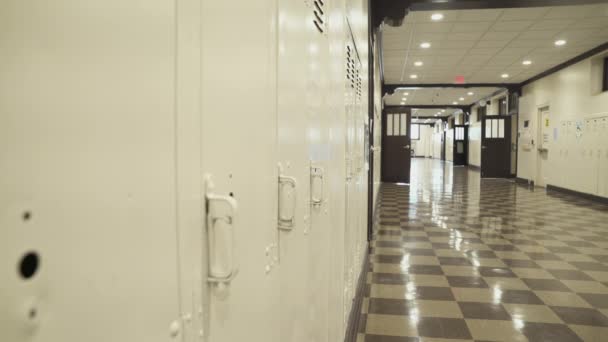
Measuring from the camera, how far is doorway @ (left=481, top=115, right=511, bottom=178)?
13828 millimetres

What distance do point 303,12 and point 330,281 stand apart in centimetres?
110

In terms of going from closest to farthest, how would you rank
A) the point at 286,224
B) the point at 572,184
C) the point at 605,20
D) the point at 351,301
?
the point at 286,224 → the point at 351,301 → the point at 605,20 → the point at 572,184

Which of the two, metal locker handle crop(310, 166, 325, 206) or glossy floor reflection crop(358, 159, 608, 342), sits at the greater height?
metal locker handle crop(310, 166, 325, 206)

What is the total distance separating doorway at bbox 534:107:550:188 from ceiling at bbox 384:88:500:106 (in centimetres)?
315

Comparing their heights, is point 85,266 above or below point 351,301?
above

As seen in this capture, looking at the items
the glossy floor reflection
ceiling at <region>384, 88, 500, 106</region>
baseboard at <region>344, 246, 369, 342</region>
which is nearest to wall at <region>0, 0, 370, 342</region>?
baseboard at <region>344, 246, 369, 342</region>

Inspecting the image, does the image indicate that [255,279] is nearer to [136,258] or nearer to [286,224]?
[286,224]

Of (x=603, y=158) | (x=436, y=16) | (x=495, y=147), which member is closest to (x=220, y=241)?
(x=436, y=16)

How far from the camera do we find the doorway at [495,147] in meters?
13.8

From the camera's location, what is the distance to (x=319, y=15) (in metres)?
1.38

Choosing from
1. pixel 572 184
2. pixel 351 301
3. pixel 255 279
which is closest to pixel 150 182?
pixel 255 279

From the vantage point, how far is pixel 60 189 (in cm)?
33

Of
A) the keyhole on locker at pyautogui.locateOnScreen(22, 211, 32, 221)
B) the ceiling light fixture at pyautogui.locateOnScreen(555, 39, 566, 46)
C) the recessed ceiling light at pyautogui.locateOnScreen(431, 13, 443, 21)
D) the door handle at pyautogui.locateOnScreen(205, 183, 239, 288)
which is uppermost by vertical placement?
the recessed ceiling light at pyautogui.locateOnScreen(431, 13, 443, 21)

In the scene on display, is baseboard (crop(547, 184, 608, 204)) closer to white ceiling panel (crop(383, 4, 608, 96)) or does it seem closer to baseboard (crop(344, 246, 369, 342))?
white ceiling panel (crop(383, 4, 608, 96))
